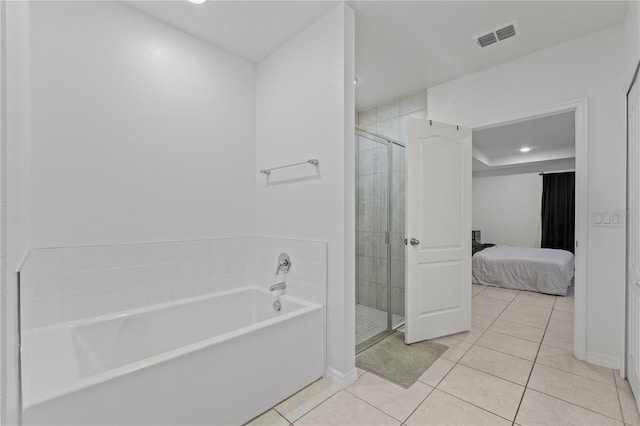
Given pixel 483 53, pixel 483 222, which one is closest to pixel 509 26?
pixel 483 53

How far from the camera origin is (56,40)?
171 centimetres

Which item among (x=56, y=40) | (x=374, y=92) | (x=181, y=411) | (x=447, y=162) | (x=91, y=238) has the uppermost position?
(x=374, y=92)

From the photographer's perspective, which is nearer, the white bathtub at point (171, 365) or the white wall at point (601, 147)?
the white bathtub at point (171, 365)

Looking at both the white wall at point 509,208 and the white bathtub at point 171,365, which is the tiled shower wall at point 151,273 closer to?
the white bathtub at point 171,365

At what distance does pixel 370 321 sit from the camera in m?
2.90

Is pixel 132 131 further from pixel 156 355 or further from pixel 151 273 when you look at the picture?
pixel 156 355

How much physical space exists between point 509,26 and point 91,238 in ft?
10.7

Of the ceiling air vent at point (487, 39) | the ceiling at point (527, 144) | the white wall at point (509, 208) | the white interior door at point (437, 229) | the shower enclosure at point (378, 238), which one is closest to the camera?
the ceiling air vent at point (487, 39)

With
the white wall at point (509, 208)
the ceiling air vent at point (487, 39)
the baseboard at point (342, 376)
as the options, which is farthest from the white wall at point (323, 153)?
the white wall at point (509, 208)

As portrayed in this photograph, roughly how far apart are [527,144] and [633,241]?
4389 millimetres

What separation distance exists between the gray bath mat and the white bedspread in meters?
2.74

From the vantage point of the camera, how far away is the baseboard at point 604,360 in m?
2.10

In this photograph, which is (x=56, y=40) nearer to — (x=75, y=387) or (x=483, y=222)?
(x=75, y=387)

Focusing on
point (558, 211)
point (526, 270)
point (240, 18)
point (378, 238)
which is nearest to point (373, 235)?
→ point (378, 238)
